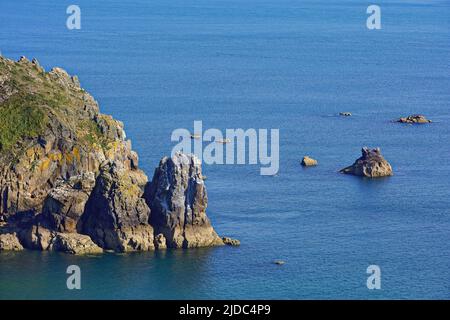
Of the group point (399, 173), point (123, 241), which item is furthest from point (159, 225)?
point (399, 173)

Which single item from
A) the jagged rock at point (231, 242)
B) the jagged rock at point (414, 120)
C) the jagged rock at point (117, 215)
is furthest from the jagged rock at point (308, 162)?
the jagged rock at point (117, 215)

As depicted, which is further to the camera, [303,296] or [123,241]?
[123,241]

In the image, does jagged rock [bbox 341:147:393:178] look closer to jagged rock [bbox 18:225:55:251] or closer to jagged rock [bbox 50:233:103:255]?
jagged rock [bbox 50:233:103:255]

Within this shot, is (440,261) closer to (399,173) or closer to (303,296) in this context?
(303,296)

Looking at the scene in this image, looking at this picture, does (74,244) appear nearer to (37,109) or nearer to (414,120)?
(37,109)

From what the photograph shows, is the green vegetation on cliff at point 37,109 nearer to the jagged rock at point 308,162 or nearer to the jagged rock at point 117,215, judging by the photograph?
the jagged rock at point 117,215

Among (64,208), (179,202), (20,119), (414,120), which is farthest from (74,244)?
(414,120)
